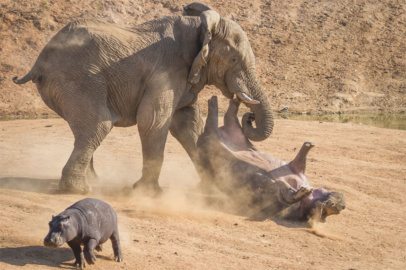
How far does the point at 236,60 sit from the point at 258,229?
2681mm

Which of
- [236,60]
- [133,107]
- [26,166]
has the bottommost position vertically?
[26,166]

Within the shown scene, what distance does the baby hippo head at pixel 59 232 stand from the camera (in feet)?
16.9

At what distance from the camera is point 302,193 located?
7.85 m

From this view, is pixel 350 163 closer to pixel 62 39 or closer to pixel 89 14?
pixel 62 39

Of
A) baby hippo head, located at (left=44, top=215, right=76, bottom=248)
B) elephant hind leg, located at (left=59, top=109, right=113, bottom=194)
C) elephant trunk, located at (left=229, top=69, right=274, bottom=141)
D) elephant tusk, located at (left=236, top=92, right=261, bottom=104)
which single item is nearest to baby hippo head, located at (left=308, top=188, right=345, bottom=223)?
elephant trunk, located at (left=229, top=69, right=274, bottom=141)

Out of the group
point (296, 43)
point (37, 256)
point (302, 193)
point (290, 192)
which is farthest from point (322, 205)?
point (296, 43)

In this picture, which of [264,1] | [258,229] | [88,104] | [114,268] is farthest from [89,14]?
[114,268]

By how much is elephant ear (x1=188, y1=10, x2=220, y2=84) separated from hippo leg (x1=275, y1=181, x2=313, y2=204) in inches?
74.2

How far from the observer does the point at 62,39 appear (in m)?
8.66

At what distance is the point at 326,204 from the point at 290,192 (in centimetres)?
44

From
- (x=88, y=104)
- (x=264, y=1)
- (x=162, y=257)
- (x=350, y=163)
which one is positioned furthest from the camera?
(x=264, y=1)

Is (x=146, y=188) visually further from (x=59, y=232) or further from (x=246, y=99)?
(x=59, y=232)

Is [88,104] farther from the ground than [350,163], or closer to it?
farther from the ground

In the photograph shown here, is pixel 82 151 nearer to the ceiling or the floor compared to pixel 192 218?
nearer to the ceiling
